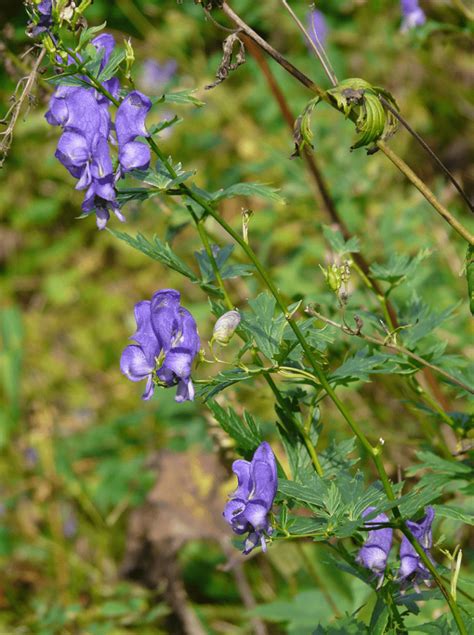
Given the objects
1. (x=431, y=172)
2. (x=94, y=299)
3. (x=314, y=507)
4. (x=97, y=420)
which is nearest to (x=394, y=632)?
(x=314, y=507)

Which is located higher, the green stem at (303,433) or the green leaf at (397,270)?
the green leaf at (397,270)

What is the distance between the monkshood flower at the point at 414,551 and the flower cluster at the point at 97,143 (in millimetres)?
563

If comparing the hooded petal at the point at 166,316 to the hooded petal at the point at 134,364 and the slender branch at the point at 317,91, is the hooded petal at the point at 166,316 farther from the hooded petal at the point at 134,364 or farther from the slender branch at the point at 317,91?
the slender branch at the point at 317,91

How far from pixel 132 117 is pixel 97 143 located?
2.2 inches

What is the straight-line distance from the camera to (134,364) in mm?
1130

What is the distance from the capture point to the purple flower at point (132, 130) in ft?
3.68

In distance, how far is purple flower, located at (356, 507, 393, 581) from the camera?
115cm

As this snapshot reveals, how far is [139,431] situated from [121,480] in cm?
30

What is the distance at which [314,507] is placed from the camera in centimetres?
107

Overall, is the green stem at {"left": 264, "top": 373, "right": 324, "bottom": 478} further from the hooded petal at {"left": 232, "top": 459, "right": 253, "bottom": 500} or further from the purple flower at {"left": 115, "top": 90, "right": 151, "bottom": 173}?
the purple flower at {"left": 115, "top": 90, "right": 151, "bottom": 173}

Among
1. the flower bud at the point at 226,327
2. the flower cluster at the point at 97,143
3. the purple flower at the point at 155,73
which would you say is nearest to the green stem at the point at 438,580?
the flower bud at the point at 226,327

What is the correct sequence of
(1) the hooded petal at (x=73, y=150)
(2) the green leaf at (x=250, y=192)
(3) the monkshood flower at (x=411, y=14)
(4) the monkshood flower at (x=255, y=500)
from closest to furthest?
(4) the monkshood flower at (x=255, y=500) → (1) the hooded petal at (x=73, y=150) → (2) the green leaf at (x=250, y=192) → (3) the monkshood flower at (x=411, y=14)

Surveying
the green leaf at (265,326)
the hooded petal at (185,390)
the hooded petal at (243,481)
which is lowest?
the hooded petal at (243,481)

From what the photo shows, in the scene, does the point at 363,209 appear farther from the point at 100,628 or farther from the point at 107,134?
the point at 107,134
